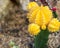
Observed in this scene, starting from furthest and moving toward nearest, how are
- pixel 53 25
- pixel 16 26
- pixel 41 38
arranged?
1. pixel 16 26
2. pixel 41 38
3. pixel 53 25

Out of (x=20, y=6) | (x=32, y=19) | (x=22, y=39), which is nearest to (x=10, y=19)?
(x=20, y=6)

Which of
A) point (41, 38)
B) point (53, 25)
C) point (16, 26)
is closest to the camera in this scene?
point (53, 25)

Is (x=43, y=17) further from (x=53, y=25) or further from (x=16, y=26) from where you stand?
(x=16, y=26)

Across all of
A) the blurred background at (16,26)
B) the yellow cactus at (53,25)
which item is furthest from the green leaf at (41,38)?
the blurred background at (16,26)

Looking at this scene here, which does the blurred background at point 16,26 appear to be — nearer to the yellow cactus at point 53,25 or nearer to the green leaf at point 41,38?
the green leaf at point 41,38

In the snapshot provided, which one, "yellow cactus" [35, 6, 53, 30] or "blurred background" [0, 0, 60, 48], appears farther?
"blurred background" [0, 0, 60, 48]

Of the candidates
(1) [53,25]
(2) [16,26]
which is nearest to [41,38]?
(1) [53,25]

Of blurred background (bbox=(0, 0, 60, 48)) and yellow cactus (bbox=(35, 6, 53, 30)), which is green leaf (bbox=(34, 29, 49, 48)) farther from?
blurred background (bbox=(0, 0, 60, 48))

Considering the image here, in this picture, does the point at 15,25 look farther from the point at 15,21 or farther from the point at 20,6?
the point at 20,6

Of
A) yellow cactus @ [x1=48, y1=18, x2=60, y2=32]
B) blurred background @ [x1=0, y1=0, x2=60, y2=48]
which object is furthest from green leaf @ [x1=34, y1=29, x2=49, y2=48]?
blurred background @ [x1=0, y1=0, x2=60, y2=48]

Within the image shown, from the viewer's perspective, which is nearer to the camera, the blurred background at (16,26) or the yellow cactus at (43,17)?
the yellow cactus at (43,17)

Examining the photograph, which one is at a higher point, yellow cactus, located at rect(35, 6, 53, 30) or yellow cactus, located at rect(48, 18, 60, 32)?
yellow cactus, located at rect(35, 6, 53, 30)
